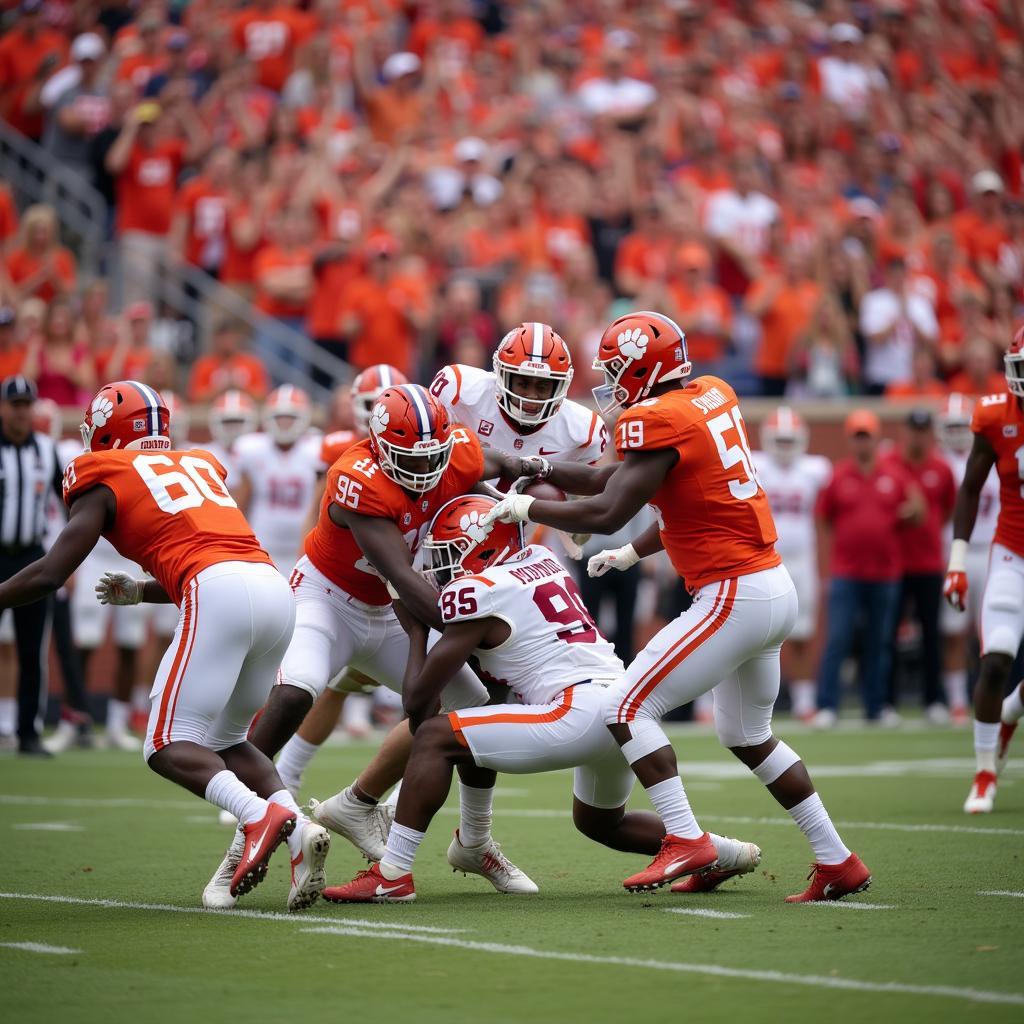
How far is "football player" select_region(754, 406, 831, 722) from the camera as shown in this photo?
13.0 m

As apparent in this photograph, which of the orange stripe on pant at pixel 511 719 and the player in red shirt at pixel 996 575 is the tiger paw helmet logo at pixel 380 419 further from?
the player in red shirt at pixel 996 575

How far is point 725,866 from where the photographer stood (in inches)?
224

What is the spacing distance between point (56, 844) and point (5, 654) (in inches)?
201

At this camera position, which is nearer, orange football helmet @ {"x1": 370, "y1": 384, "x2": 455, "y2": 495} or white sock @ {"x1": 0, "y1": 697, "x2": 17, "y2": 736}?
orange football helmet @ {"x1": 370, "y1": 384, "x2": 455, "y2": 495}

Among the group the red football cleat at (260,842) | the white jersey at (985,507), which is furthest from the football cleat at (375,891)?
the white jersey at (985,507)

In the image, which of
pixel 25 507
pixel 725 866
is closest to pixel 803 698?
pixel 25 507

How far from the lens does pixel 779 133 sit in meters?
17.1

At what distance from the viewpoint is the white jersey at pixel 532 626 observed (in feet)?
18.0

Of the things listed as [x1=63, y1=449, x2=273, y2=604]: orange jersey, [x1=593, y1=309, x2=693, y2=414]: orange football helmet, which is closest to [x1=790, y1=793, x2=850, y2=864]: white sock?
[x1=593, y1=309, x2=693, y2=414]: orange football helmet

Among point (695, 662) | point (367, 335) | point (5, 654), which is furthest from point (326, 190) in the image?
point (695, 662)

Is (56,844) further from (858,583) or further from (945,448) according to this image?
(945,448)

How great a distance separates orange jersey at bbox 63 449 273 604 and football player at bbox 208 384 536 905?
0.42 meters

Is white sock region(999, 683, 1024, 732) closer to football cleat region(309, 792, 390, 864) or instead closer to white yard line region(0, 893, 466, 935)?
football cleat region(309, 792, 390, 864)

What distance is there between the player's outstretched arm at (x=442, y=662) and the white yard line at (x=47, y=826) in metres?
2.68
